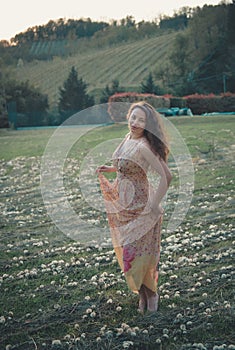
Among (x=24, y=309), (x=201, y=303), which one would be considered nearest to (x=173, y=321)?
(x=201, y=303)

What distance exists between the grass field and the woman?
1.82 feet

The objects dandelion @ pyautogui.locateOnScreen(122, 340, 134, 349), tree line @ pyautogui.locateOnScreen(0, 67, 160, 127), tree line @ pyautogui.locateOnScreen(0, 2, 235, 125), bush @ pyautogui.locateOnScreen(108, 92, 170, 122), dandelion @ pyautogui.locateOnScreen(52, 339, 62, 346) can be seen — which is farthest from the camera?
tree line @ pyautogui.locateOnScreen(0, 2, 235, 125)

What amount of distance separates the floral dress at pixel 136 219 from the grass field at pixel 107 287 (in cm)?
54

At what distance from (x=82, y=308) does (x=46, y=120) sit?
1746 inches

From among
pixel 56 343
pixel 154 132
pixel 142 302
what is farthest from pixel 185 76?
pixel 56 343

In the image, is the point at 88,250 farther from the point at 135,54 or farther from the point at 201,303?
the point at 135,54

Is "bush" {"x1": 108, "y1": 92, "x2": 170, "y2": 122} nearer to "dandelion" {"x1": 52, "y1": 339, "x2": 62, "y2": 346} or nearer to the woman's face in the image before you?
the woman's face

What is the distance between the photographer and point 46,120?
49469mm

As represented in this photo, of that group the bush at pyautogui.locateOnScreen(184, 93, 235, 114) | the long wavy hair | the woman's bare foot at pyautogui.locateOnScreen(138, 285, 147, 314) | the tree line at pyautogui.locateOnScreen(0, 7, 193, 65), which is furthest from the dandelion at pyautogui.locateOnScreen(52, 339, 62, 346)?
the tree line at pyautogui.locateOnScreen(0, 7, 193, 65)

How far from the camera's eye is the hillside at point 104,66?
7250 centimetres

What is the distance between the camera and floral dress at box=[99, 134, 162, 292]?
5.54 metres

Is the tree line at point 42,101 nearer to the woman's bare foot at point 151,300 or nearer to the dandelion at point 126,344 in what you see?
the woman's bare foot at point 151,300

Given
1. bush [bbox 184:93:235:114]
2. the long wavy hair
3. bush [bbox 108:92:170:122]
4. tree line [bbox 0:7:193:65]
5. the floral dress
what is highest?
tree line [bbox 0:7:193:65]

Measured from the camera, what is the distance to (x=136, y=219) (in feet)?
18.3
